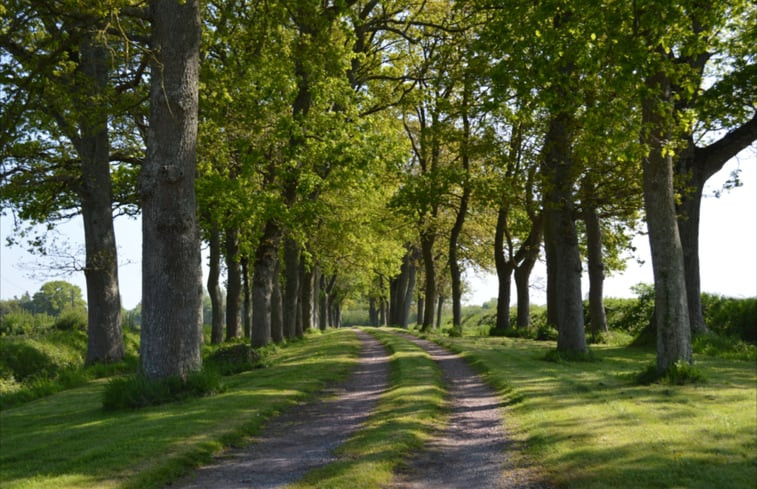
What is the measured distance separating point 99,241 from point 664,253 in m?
18.1

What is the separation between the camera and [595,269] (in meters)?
25.5

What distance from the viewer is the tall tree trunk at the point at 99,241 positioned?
69.2 ft

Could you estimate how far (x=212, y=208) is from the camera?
2167 centimetres

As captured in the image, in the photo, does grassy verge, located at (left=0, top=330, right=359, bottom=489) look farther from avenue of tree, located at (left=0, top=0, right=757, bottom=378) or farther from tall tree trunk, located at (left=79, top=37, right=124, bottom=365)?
tall tree trunk, located at (left=79, top=37, right=124, bottom=365)

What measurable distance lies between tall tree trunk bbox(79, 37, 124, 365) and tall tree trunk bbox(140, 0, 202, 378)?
Answer: 926 centimetres

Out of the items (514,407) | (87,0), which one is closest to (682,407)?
(514,407)

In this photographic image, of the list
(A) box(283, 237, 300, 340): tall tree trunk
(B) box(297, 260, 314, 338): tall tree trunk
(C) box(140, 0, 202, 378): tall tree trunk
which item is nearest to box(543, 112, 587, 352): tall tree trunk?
(C) box(140, 0, 202, 378): tall tree trunk

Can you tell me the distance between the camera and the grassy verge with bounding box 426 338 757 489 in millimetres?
6711

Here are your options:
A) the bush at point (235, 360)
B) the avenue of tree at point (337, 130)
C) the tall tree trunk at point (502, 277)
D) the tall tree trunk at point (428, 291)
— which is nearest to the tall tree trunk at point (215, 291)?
the avenue of tree at point (337, 130)

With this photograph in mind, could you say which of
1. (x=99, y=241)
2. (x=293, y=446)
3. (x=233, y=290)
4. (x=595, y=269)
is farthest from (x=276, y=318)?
(x=293, y=446)

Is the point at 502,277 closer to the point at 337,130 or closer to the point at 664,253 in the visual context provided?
the point at 337,130

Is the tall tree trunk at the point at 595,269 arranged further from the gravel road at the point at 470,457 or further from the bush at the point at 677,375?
the gravel road at the point at 470,457

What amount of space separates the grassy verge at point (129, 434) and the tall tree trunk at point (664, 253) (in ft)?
25.0

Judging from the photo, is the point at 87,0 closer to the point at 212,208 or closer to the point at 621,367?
the point at 212,208
